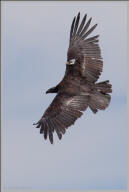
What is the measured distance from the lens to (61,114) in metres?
14.5

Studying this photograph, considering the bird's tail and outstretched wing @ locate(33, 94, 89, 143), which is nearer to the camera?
outstretched wing @ locate(33, 94, 89, 143)

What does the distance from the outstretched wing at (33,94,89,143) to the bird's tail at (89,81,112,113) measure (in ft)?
0.70

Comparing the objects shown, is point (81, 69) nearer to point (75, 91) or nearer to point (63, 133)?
point (75, 91)

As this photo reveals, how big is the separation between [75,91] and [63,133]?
55.8 inches

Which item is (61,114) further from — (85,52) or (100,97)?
(85,52)

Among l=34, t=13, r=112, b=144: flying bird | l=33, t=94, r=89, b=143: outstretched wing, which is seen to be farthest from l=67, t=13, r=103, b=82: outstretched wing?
l=33, t=94, r=89, b=143: outstretched wing

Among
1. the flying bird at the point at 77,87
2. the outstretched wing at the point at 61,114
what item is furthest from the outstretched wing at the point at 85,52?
the outstretched wing at the point at 61,114

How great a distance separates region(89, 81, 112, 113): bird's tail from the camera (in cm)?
1495

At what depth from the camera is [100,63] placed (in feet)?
51.2

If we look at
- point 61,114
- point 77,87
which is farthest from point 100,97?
point 61,114

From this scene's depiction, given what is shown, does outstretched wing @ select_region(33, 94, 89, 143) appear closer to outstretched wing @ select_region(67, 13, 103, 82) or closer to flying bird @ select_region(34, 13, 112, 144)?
flying bird @ select_region(34, 13, 112, 144)

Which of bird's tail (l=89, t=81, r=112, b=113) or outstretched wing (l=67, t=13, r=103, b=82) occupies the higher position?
outstretched wing (l=67, t=13, r=103, b=82)

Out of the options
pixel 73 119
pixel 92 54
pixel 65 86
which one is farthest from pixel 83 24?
pixel 73 119

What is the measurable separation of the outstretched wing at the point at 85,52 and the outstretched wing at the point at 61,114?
90 cm
